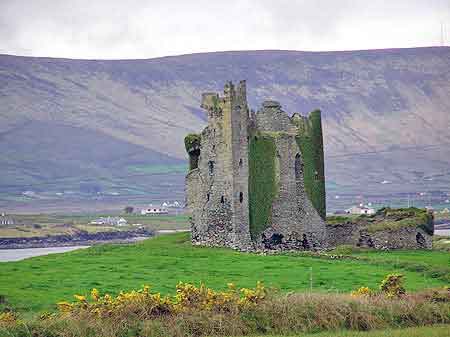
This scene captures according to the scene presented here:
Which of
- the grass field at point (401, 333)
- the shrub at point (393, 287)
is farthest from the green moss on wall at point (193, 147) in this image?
the grass field at point (401, 333)

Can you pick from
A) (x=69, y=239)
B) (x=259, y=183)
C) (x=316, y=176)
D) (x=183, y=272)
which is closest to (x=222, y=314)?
(x=183, y=272)

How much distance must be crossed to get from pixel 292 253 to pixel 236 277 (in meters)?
18.1

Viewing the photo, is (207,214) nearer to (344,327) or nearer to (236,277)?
(236,277)

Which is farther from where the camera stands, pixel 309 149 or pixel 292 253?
pixel 309 149

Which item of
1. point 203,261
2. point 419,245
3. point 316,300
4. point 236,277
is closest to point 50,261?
point 203,261

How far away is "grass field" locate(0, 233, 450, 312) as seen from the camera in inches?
1852

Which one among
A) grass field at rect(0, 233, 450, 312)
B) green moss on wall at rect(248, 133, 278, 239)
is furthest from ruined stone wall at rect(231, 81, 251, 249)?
grass field at rect(0, 233, 450, 312)

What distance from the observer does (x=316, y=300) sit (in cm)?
4022

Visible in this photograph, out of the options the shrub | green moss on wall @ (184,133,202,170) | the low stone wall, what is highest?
green moss on wall @ (184,133,202,170)

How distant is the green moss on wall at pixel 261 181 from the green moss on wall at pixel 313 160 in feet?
10.6

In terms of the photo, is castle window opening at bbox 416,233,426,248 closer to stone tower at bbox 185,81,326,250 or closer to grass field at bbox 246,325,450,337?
stone tower at bbox 185,81,326,250

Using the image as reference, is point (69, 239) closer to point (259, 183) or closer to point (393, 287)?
point (259, 183)

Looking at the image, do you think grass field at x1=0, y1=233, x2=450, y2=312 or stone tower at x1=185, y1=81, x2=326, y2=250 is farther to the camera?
stone tower at x1=185, y1=81, x2=326, y2=250

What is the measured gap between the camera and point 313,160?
268 ft
